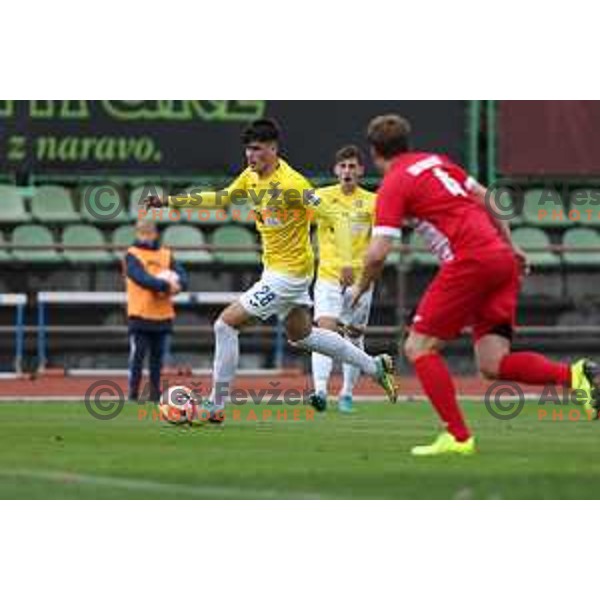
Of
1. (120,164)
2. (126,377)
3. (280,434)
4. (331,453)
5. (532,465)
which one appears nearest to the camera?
(532,465)

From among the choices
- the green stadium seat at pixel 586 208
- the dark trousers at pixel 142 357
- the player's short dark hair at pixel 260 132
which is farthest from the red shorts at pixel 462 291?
the green stadium seat at pixel 586 208

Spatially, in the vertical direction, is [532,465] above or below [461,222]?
below

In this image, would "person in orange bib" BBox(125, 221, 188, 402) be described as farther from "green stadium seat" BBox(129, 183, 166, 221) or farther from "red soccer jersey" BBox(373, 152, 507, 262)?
"red soccer jersey" BBox(373, 152, 507, 262)

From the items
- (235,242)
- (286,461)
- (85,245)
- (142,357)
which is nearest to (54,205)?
(85,245)

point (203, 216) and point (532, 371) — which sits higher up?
point (532, 371)

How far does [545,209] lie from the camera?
2775cm

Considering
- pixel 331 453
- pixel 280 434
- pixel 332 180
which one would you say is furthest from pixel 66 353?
pixel 331 453

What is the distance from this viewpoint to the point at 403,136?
1120 cm

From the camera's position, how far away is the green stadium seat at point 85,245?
25641mm

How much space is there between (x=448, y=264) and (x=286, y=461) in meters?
1.62

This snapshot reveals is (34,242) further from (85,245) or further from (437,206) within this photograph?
(437,206)

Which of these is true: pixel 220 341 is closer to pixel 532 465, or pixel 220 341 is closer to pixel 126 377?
pixel 532 465

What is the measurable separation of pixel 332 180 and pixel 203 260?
2.33m

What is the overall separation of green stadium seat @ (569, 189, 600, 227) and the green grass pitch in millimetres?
12102
